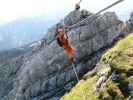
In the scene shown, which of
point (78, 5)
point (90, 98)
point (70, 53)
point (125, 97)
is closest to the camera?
point (70, 53)

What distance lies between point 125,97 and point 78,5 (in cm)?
14682

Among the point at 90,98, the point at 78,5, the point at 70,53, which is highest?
the point at 78,5

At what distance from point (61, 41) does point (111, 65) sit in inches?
6921

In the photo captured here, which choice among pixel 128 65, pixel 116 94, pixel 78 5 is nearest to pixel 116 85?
pixel 116 94

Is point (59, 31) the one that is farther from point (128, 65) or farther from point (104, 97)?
point (128, 65)

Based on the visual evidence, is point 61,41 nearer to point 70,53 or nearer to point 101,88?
point 70,53

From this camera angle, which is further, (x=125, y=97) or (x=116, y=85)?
(x=116, y=85)

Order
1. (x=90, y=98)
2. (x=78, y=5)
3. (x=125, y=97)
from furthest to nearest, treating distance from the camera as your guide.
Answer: (x=90, y=98) → (x=125, y=97) → (x=78, y=5)

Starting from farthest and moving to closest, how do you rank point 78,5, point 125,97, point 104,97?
point 104,97 < point 125,97 < point 78,5

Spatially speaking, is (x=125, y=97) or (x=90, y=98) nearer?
(x=125, y=97)

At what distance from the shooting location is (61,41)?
25406mm

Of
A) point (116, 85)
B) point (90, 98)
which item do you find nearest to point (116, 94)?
point (116, 85)

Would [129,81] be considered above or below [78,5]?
below

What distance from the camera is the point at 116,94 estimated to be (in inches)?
7042
